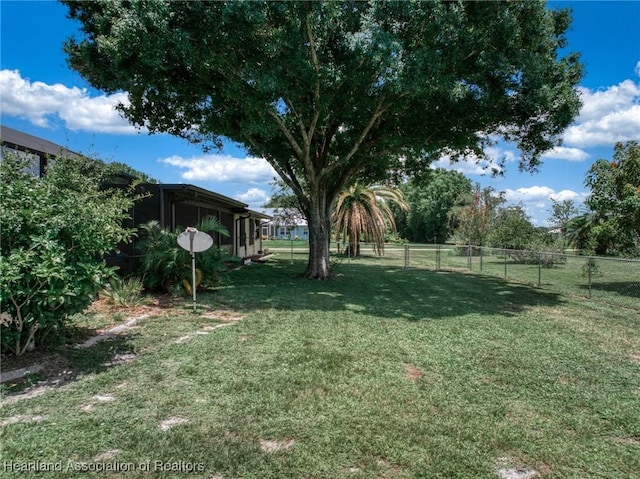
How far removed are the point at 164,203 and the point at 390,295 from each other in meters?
6.38

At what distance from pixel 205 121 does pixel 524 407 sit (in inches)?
359

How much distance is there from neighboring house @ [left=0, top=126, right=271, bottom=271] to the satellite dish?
875 millimetres

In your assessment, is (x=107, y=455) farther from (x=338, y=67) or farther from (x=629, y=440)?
(x=338, y=67)

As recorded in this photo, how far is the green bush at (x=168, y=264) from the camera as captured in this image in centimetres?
821

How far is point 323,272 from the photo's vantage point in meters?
11.7

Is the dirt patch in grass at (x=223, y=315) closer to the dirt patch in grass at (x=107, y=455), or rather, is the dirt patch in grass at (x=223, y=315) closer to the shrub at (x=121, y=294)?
the shrub at (x=121, y=294)

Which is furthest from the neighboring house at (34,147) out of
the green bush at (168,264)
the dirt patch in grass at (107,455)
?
the dirt patch in grass at (107,455)

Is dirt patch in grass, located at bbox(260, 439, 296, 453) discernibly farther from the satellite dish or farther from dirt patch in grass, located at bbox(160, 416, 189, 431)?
the satellite dish

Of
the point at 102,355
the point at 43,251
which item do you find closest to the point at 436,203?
the point at 102,355

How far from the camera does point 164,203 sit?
424 inches

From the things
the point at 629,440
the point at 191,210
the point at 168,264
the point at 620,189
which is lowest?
the point at 629,440

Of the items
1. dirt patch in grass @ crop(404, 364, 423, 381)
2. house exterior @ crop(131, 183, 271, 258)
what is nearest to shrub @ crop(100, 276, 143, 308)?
house exterior @ crop(131, 183, 271, 258)

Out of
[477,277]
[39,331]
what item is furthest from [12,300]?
[477,277]

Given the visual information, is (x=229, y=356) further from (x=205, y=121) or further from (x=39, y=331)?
(x=205, y=121)
